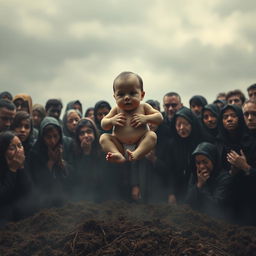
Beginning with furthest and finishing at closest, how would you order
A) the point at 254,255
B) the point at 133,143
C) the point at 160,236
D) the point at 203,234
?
the point at 203,234
the point at 254,255
the point at 160,236
the point at 133,143

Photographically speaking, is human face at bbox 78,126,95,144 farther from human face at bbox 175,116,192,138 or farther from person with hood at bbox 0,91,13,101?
person with hood at bbox 0,91,13,101

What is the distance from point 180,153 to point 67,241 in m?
3.91

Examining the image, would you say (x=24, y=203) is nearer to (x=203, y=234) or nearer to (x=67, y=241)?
(x=67, y=241)

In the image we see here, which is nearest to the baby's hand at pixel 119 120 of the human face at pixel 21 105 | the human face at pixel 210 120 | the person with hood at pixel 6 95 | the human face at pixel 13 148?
the human face at pixel 13 148

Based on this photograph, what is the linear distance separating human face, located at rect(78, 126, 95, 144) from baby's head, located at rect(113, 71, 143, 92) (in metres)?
5.65

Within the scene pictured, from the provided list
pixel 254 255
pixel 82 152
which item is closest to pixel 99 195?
pixel 82 152

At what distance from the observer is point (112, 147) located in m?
3.08

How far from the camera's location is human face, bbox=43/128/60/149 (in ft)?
28.4

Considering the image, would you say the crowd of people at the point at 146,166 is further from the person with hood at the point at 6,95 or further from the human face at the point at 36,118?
the person with hood at the point at 6,95

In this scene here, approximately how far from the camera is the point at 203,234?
7.03m

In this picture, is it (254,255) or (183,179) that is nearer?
(254,255)

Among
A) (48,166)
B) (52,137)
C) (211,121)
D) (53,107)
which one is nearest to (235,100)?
(211,121)

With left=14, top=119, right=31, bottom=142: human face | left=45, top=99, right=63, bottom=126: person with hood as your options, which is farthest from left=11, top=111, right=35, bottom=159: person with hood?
left=45, top=99, right=63, bottom=126: person with hood

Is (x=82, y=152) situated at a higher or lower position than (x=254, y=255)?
higher
